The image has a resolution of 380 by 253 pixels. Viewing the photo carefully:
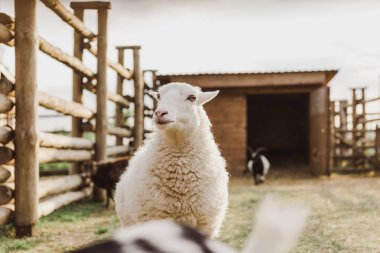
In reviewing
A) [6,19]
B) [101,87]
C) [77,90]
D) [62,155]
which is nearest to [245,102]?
[101,87]

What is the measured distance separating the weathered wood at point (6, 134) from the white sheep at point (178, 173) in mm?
1649

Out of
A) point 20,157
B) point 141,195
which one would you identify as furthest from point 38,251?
point 141,195

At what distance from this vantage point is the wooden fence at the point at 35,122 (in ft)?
17.9

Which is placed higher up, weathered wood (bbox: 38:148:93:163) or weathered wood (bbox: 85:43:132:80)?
weathered wood (bbox: 85:43:132:80)

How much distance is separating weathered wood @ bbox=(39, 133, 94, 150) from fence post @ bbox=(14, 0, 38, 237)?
2.21 ft

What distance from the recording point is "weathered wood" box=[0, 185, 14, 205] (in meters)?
5.38

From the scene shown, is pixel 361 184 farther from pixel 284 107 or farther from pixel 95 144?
Result: pixel 284 107

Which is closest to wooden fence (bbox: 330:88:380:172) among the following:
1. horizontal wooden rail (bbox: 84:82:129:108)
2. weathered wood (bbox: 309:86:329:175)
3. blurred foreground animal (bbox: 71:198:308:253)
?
weathered wood (bbox: 309:86:329:175)

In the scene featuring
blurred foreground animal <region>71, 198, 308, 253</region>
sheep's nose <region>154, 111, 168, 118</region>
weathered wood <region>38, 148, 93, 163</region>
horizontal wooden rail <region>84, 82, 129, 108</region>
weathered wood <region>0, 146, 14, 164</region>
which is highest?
horizontal wooden rail <region>84, 82, 129, 108</region>

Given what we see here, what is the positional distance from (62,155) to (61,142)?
0.26m

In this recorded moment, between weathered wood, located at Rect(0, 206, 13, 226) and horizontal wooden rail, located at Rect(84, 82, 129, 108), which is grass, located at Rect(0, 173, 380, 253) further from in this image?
horizontal wooden rail, located at Rect(84, 82, 129, 108)

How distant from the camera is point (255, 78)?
15234 millimetres

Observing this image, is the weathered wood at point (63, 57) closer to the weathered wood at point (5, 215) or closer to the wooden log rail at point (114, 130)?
the wooden log rail at point (114, 130)

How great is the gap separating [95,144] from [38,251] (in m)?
4.47
